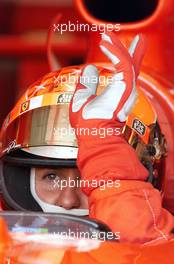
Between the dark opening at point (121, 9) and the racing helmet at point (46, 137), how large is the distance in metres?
0.31

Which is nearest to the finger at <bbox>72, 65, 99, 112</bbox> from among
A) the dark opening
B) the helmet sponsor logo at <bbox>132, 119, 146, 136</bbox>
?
the helmet sponsor logo at <bbox>132, 119, 146, 136</bbox>

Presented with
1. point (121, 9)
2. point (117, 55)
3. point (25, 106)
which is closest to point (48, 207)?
point (25, 106)

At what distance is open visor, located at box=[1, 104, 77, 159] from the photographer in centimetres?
145

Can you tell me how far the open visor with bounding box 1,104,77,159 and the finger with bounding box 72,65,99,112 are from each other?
62 millimetres

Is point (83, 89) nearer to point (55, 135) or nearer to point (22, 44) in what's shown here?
point (55, 135)

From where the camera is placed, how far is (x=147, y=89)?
175 centimetres

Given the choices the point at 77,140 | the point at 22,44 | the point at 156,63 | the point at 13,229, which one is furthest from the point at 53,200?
the point at 22,44

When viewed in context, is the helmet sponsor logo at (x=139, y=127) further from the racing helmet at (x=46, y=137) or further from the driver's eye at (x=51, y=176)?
the driver's eye at (x=51, y=176)

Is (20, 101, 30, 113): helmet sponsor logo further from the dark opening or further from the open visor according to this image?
the dark opening

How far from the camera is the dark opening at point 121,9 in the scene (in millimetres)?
1854

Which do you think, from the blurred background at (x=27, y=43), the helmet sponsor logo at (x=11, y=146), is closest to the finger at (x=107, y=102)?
the helmet sponsor logo at (x=11, y=146)

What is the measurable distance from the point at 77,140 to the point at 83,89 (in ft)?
0.28

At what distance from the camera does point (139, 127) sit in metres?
1.48

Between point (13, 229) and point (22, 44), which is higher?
point (22, 44)
